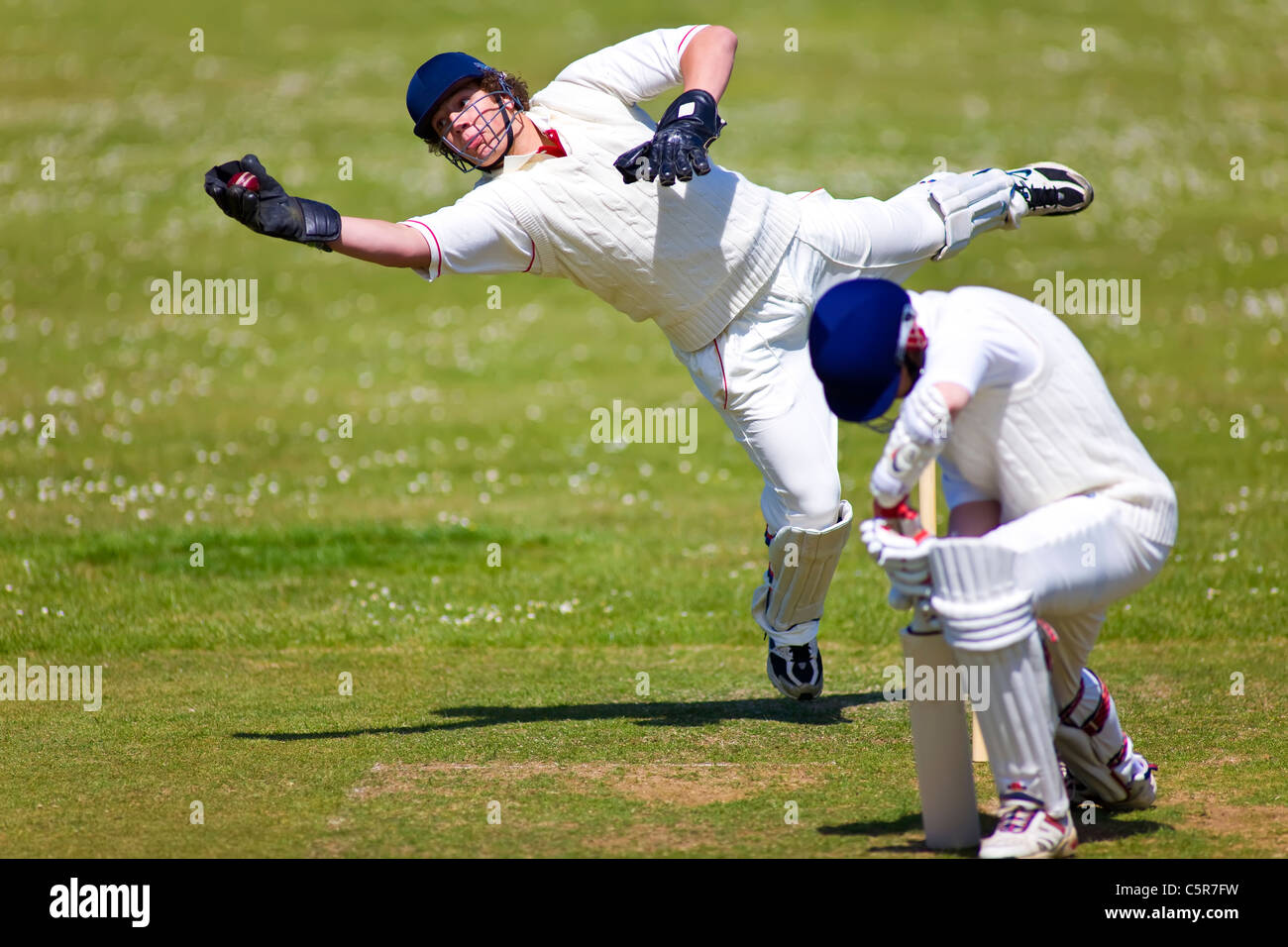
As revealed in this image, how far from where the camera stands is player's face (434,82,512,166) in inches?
247

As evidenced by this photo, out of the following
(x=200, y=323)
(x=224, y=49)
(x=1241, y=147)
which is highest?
(x=224, y=49)

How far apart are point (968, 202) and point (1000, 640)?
2780 mm

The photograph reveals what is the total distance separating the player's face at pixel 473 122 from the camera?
627cm

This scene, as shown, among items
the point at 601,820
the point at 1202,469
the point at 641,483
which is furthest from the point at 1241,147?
the point at 601,820

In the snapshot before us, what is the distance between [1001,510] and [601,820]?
1746 millimetres

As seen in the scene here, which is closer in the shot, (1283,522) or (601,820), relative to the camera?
(601,820)

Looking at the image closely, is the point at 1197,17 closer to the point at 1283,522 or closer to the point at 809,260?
the point at 1283,522

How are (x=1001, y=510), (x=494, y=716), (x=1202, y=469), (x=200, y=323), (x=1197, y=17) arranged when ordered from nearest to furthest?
(x=1001, y=510)
(x=494, y=716)
(x=1202, y=469)
(x=200, y=323)
(x=1197, y=17)

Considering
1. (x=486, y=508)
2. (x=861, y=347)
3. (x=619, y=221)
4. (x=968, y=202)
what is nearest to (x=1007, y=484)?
Answer: (x=861, y=347)

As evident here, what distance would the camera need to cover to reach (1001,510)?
197 inches

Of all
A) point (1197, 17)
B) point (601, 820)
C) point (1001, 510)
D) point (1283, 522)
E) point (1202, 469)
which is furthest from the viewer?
point (1197, 17)

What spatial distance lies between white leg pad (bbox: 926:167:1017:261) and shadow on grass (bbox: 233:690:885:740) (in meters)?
2.10

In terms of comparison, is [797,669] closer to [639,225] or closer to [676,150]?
[639,225]

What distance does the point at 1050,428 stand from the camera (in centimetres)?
467
